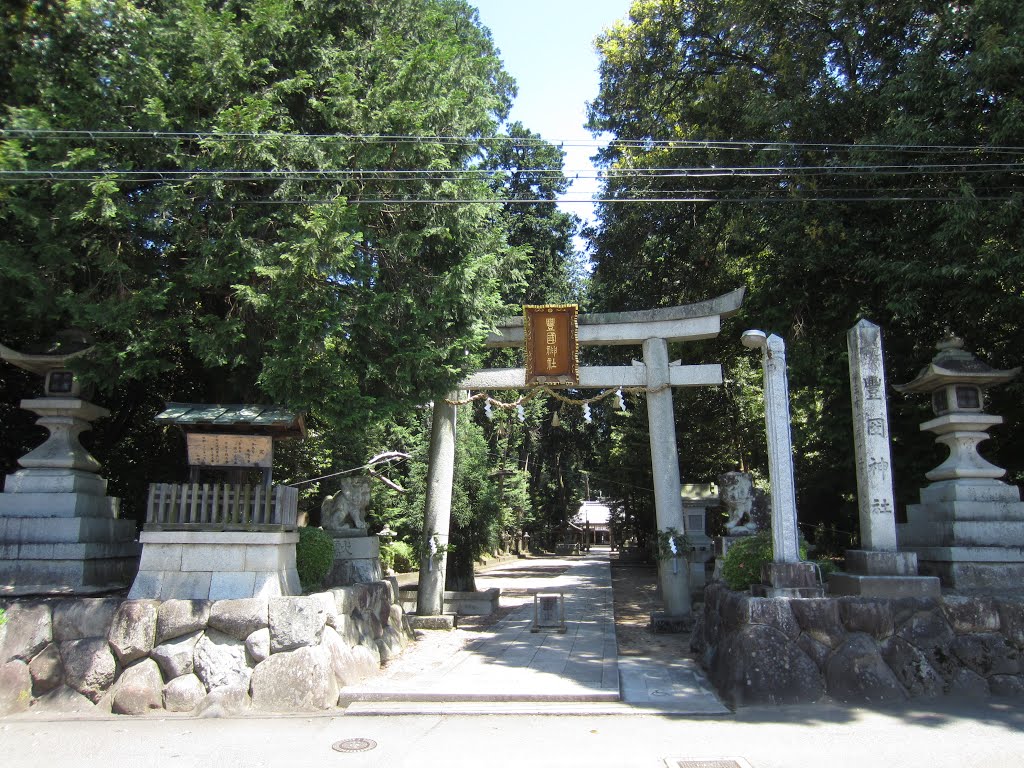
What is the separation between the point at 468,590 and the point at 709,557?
6653 mm

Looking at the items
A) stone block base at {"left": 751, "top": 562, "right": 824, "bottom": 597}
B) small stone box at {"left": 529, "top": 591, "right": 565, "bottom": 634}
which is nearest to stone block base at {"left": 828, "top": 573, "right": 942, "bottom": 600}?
stone block base at {"left": 751, "top": 562, "right": 824, "bottom": 597}

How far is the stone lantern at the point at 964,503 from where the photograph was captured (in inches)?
351

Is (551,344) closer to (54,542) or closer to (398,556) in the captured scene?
(54,542)

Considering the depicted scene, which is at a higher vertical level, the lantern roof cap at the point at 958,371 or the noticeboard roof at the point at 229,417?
the lantern roof cap at the point at 958,371

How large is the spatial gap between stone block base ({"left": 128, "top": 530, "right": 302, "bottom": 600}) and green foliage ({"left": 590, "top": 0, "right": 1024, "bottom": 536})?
7505 millimetres

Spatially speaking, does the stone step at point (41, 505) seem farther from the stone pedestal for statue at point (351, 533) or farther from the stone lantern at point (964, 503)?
the stone lantern at point (964, 503)

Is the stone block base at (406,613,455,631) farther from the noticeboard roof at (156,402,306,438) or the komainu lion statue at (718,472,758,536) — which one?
the noticeboard roof at (156,402,306,438)

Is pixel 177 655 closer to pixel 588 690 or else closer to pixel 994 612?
pixel 588 690

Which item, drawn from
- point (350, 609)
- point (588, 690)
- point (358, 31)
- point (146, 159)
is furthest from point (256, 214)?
point (588, 690)

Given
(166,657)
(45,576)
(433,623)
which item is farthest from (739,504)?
(45,576)

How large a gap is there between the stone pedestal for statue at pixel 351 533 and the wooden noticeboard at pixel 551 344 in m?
4.30

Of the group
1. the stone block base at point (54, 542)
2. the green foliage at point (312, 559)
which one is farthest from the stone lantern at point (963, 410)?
the stone block base at point (54, 542)

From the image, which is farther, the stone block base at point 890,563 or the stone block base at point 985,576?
the stone block base at point 985,576

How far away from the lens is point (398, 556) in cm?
2120
